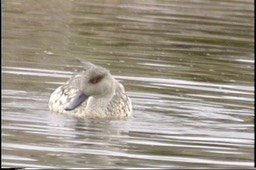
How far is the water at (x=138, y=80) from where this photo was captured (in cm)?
1293

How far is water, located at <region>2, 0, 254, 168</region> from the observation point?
12.9 meters

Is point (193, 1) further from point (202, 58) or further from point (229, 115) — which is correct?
point (229, 115)

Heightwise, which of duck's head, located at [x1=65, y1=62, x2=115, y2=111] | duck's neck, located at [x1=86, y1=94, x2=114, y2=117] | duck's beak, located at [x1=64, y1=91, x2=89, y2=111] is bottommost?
duck's neck, located at [x1=86, y1=94, x2=114, y2=117]

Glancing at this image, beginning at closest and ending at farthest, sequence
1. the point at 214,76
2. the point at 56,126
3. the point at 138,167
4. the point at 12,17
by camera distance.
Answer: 1. the point at 138,167
2. the point at 56,126
3. the point at 214,76
4. the point at 12,17

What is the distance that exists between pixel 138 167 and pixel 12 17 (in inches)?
460

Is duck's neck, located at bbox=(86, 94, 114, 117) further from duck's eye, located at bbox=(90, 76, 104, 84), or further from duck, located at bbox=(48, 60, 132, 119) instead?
duck's eye, located at bbox=(90, 76, 104, 84)

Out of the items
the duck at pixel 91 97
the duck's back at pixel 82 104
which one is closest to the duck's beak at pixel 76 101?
the duck at pixel 91 97

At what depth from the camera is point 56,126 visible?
14.5m

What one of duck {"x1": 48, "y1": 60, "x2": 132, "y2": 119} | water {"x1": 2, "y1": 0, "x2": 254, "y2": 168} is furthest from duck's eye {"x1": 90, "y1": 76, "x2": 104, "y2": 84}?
water {"x1": 2, "y1": 0, "x2": 254, "y2": 168}

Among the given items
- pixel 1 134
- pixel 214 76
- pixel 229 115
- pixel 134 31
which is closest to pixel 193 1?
pixel 134 31


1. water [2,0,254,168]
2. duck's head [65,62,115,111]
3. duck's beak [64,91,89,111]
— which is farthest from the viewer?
duck's head [65,62,115,111]

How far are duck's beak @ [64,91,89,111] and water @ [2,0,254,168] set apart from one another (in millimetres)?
153

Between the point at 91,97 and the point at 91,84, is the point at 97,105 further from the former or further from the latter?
the point at 91,97

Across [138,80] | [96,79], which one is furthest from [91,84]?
[138,80]
